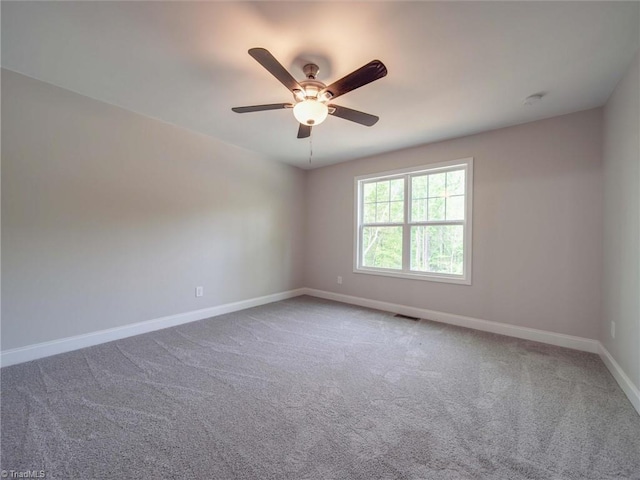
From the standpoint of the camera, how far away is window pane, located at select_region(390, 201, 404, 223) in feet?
13.0

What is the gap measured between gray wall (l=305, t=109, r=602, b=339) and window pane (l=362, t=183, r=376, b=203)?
2.42 ft

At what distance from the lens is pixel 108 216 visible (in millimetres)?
2736

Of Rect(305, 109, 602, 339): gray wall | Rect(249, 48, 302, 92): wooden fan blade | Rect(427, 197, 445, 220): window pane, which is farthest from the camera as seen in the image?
Rect(427, 197, 445, 220): window pane

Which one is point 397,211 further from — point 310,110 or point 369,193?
point 310,110

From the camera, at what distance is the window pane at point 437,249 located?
3455 millimetres

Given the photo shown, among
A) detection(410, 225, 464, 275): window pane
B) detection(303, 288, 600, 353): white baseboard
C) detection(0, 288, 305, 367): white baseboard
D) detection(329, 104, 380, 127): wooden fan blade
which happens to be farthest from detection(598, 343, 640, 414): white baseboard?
detection(0, 288, 305, 367): white baseboard

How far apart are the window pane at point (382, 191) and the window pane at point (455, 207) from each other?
0.94 m

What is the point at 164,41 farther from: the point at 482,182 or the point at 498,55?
the point at 482,182

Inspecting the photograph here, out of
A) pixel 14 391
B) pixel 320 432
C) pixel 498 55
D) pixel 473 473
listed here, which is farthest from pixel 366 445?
pixel 498 55

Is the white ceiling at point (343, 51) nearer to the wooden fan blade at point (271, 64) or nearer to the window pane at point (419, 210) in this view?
the wooden fan blade at point (271, 64)

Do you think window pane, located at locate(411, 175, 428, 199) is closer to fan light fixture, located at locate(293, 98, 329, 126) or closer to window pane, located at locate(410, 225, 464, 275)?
window pane, located at locate(410, 225, 464, 275)

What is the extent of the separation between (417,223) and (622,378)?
2.38 metres

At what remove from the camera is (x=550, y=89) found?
2301 mm

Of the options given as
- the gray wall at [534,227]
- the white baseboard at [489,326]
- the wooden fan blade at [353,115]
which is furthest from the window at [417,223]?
the wooden fan blade at [353,115]
